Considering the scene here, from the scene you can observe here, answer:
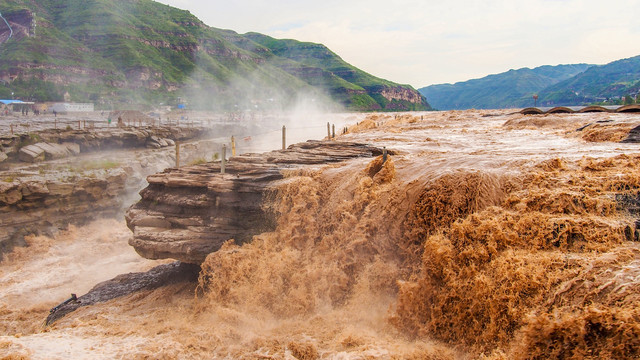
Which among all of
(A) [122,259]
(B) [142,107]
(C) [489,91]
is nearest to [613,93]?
(C) [489,91]

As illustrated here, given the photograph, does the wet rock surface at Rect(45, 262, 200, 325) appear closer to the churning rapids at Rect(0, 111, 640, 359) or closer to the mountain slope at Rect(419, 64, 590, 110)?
the churning rapids at Rect(0, 111, 640, 359)

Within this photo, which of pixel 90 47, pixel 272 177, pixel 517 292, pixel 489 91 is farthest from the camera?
pixel 489 91

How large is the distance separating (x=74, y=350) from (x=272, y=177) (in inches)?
240

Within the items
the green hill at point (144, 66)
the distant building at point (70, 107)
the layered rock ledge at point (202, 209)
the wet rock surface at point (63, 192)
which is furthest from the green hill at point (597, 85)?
the distant building at point (70, 107)

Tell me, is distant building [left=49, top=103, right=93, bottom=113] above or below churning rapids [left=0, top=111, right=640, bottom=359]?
above

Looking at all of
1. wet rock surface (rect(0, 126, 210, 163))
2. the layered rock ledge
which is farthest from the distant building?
the layered rock ledge

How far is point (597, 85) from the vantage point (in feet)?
329

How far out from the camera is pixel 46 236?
19672 millimetres

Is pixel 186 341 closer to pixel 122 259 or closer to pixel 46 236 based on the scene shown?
pixel 122 259

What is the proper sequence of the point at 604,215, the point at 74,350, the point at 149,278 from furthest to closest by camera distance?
the point at 149,278, the point at 74,350, the point at 604,215

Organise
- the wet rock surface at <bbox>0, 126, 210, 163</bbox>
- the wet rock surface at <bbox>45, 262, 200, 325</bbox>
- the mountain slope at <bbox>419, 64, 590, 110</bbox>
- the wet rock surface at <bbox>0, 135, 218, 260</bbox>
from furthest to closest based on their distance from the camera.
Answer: the mountain slope at <bbox>419, 64, 590, 110</bbox>, the wet rock surface at <bbox>0, 126, 210, 163</bbox>, the wet rock surface at <bbox>0, 135, 218, 260</bbox>, the wet rock surface at <bbox>45, 262, 200, 325</bbox>

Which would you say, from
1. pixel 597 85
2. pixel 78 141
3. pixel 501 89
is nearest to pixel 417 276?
pixel 78 141

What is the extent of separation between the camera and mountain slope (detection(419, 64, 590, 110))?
13562cm

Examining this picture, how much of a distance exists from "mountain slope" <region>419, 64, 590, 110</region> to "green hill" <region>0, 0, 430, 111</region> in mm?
32723
